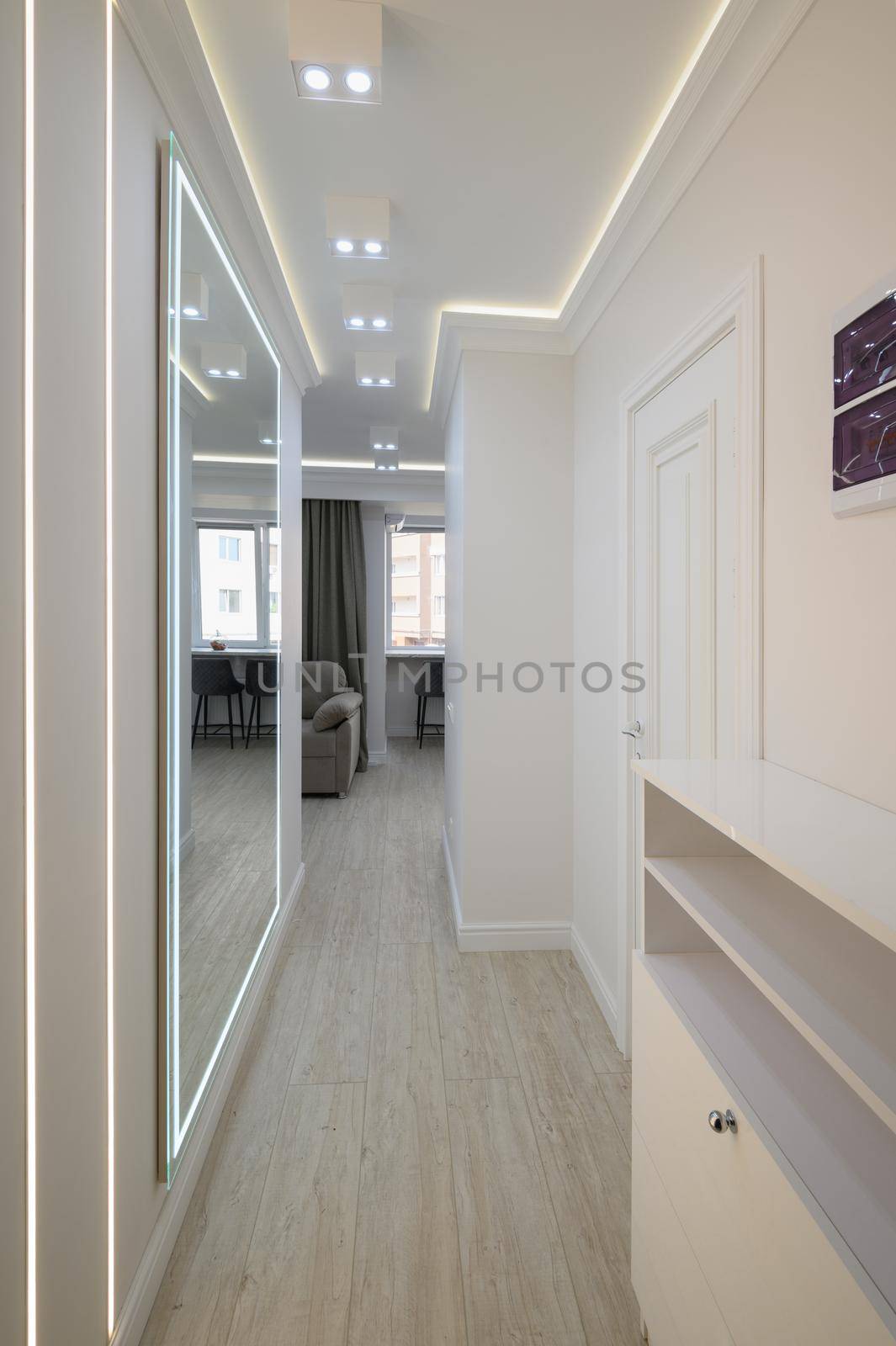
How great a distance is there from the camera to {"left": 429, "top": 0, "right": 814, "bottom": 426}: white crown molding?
1.24 m

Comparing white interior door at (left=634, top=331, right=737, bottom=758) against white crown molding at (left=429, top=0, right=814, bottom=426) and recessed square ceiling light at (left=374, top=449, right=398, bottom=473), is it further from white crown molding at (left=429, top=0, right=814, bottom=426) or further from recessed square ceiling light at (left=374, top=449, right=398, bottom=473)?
recessed square ceiling light at (left=374, top=449, right=398, bottom=473)

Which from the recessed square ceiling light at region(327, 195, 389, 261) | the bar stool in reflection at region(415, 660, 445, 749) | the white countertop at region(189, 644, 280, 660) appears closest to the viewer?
the white countertop at region(189, 644, 280, 660)

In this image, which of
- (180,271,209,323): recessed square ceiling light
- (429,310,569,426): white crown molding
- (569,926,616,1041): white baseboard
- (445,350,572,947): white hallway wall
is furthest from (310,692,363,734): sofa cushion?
(180,271,209,323): recessed square ceiling light

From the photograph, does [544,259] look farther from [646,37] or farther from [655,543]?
[655,543]

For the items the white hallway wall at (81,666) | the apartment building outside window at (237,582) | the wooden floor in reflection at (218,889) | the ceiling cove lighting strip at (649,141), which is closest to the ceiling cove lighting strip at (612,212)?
the ceiling cove lighting strip at (649,141)

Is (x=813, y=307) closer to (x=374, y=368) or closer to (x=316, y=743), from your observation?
(x=374, y=368)

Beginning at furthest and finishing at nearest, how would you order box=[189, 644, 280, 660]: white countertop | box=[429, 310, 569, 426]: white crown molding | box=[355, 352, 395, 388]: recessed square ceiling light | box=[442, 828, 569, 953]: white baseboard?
1. box=[355, 352, 395, 388]: recessed square ceiling light
2. box=[442, 828, 569, 953]: white baseboard
3. box=[429, 310, 569, 426]: white crown molding
4. box=[189, 644, 280, 660]: white countertop

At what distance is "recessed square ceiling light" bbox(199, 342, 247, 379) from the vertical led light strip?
488 mm

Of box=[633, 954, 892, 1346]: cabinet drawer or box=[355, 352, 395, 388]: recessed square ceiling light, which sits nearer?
box=[633, 954, 892, 1346]: cabinet drawer

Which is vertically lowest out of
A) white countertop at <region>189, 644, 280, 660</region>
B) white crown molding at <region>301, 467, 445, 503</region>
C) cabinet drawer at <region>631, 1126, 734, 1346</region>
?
cabinet drawer at <region>631, 1126, 734, 1346</region>

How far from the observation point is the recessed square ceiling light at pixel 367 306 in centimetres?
240

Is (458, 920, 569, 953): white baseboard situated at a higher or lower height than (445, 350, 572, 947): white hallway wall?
lower

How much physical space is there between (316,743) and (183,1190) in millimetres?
3483

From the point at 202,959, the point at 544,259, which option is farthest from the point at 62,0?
the point at 202,959
